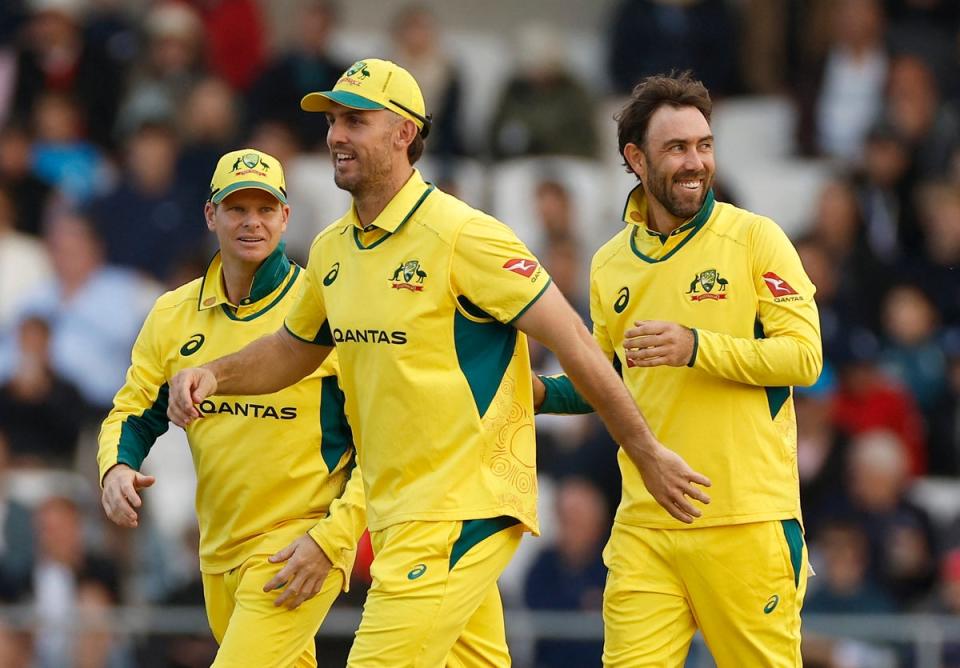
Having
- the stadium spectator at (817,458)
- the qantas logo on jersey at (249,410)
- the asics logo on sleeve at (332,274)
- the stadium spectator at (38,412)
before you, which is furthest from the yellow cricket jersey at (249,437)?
the stadium spectator at (38,412)

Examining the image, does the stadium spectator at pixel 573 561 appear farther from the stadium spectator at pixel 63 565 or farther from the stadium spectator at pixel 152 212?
the stadium spectator at pixel 152 212

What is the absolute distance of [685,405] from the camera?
7.59m

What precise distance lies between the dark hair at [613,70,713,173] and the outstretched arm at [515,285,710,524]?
43.7 inches

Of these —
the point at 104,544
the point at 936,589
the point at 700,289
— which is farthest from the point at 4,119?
the point at 700,289

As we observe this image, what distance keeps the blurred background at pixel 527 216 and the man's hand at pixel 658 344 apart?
179 inches

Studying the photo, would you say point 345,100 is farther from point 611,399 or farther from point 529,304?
point 611,399

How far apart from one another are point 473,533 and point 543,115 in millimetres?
9080

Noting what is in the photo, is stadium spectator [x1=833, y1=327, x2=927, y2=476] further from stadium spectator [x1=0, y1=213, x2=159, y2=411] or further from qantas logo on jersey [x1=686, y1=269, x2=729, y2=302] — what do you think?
qantas logo on jersey [x1=686, y1=269, x2=729, y2=302]

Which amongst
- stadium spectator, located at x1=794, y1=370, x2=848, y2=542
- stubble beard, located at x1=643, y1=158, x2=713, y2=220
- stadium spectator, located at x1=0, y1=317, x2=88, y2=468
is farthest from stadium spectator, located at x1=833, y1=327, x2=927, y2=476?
stubble beard, located at x1=643, y1=158, x2=713, y2=220

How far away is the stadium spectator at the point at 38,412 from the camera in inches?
551

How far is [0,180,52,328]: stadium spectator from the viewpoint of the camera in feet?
49.0

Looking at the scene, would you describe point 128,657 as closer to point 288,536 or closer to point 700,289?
point 288,536

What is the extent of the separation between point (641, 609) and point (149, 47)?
10290 millimetres

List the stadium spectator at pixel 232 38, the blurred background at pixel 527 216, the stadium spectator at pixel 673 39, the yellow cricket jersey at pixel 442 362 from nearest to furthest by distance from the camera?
the yellow cricket jersey at pixel 442 362, the blurred background at pixel 527 216, the stadium spectator at pixel 673 39, the stadium spectator at pixel 232 38
